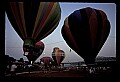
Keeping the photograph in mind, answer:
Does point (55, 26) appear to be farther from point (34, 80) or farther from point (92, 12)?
point (34, 80)

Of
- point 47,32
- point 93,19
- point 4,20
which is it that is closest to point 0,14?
point 4,20

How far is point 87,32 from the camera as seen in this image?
17.0 ft

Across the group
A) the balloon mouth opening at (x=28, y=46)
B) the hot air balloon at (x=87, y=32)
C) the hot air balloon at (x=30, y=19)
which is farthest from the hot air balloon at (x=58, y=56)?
the balloon mouth opening at (x=28, y=46)

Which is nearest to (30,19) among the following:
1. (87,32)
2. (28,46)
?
(28,46)

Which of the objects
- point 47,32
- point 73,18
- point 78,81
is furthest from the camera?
point 73,18

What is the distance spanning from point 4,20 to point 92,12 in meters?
2.42

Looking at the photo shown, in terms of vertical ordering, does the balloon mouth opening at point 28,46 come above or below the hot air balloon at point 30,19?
below

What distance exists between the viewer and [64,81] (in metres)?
3.62

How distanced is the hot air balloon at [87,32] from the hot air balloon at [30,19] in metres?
0.68

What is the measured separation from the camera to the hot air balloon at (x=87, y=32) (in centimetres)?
509

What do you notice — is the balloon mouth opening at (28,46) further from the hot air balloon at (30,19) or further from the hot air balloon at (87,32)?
the hot air balloon at (87,32)

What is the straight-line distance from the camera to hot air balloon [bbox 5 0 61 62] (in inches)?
179

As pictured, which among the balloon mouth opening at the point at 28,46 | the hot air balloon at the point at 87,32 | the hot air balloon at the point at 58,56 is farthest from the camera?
the hot air balloon at the point at 58,56

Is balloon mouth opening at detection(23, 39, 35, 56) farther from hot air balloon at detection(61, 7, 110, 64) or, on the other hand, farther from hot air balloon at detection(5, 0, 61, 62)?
hot air balloon at detection(61, 7, 110, 64)
